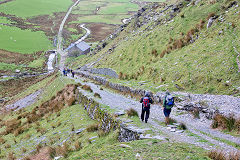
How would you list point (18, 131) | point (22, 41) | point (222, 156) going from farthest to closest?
point (22, 41), point (18, 131), point (222, 156)

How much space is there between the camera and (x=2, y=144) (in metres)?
17.8

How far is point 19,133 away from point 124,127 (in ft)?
43.0

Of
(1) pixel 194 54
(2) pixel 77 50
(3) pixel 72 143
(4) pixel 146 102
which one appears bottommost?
(3) pixel 72 143

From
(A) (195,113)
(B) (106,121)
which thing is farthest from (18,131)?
(A) (195,113)

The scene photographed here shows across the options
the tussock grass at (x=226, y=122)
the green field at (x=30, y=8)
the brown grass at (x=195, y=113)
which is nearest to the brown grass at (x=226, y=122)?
the tussock grass at (x=226, y=122)

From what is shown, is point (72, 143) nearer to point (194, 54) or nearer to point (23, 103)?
point (194, 54)

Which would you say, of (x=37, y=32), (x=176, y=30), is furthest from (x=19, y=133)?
(x=37, y=32)

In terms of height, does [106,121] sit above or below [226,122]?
below

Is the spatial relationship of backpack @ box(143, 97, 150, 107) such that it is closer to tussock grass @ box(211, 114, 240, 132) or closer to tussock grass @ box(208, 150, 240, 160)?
tussock grass @ box(211, 114, 240, 132)

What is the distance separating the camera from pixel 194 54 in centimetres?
1936

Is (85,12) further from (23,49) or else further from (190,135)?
(190,135)

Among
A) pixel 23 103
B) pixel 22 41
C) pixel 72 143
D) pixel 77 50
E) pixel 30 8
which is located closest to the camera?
pixel 72 143

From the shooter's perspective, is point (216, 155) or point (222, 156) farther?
point (216, 155)

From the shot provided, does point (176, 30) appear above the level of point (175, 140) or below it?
above
